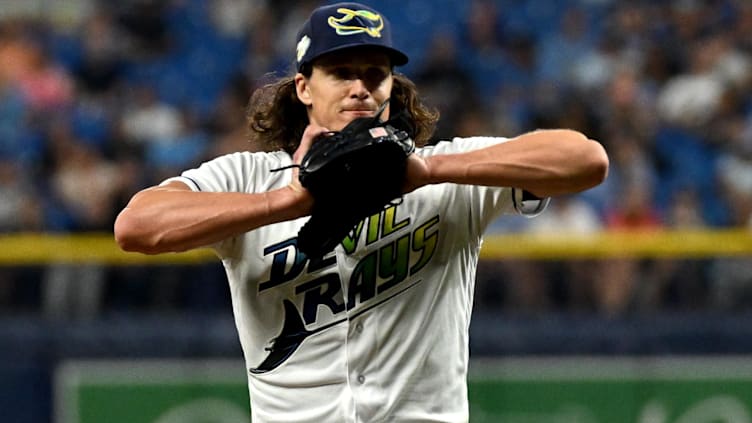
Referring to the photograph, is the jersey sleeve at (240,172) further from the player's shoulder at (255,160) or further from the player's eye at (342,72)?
the player's eye at (342,72)

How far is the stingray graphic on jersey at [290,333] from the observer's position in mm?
3139

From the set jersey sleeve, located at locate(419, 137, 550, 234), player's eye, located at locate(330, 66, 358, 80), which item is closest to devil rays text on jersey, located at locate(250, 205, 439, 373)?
jersey sleeve, located at locate(419, 137, 550, 234)

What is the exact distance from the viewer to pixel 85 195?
814 cm

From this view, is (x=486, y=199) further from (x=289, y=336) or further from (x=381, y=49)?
(x=289, y=336)

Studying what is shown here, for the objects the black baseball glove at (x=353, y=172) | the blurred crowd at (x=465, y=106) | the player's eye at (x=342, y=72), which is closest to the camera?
the black baseball glove at (x=353, y=172)

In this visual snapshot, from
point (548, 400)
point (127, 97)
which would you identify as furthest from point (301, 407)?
point (127, 97)

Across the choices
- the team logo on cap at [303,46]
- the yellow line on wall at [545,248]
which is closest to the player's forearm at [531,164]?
the team logo on cap at [303,46]

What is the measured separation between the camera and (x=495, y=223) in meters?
7.30

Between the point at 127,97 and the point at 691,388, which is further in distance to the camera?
the point at 127,97

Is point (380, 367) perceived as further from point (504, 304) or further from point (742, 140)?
point (742, 140)

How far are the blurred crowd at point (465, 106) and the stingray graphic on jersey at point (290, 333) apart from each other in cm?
349

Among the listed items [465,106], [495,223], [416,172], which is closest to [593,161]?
[416,172]

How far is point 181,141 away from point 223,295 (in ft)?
8.40

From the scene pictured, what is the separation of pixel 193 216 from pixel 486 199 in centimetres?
74
